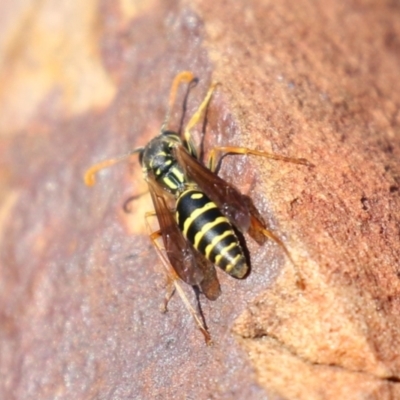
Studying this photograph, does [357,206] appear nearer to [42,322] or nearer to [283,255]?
[283,255]

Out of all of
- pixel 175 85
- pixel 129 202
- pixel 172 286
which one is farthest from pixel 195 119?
pixel 172 286

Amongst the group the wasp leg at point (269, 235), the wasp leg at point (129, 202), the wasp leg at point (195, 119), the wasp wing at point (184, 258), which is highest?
the wasp leg at point (195, 119)

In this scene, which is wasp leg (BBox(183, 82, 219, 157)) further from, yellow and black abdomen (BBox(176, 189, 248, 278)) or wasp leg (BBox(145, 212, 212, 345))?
wasp leg (BBox(145, 212, 212, 345))

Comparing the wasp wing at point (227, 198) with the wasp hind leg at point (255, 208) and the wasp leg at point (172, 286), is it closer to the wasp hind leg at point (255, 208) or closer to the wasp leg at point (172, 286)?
the wasp hind leg at point (255, 208)

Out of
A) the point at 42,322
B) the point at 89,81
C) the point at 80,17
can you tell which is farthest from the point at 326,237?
the point at 80,17

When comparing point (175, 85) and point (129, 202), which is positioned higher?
point (175, 85)

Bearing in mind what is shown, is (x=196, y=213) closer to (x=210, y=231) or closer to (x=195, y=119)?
(x=210, y=231)

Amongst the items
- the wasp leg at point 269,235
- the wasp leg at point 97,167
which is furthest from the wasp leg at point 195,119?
the wasp leg at point 269,235
